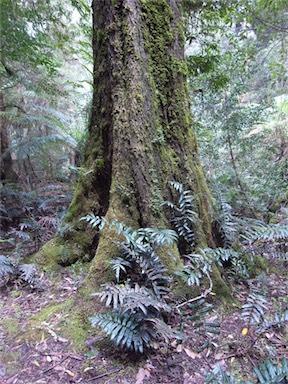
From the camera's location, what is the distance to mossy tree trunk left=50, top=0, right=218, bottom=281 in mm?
2598

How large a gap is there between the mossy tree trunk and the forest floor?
1.99ft

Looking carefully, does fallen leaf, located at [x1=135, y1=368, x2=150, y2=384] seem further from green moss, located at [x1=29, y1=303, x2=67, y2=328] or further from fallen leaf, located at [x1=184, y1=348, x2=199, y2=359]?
green moss, located at [x1=29, y1=303, x2=67, y2=328]

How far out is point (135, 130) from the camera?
8.57 ft

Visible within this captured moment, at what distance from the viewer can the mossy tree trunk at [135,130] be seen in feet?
8.52

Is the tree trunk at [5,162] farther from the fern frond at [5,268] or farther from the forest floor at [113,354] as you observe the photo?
the forest floor at [113,354]

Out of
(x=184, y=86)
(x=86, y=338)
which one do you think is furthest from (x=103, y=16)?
(x=86, y=338)

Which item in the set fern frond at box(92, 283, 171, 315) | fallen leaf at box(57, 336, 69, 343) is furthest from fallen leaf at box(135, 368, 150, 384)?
fallen leaf at box(57, 336, 69, 343)

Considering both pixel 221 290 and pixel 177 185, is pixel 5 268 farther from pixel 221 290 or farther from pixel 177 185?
pixel 221 290

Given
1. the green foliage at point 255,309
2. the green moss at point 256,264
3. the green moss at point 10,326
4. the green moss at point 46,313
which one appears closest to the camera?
the green foliage at point 255,309

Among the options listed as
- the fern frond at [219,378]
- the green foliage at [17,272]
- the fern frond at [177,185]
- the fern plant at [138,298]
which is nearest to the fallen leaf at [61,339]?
the fern plant at [138,298]

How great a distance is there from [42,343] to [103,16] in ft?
10.6

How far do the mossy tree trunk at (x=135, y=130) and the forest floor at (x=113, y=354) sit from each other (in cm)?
61

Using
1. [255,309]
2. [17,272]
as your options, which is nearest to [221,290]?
[255,309]

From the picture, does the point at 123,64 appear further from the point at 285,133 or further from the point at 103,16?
the point at 285,133
